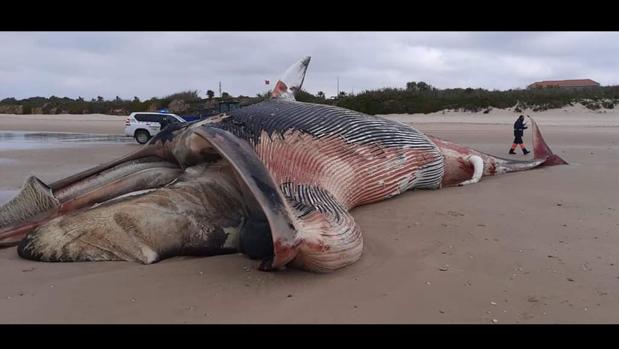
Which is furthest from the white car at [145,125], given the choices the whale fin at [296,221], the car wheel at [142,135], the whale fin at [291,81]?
the whale fin at [296,221]

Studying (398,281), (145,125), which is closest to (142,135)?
(145,125)

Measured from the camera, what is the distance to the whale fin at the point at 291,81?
6.64 meters

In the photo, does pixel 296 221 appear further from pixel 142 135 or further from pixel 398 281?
pixel 142 135

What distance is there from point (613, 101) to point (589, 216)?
30218mm

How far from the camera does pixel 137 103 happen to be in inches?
2050

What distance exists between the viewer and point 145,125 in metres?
23.1

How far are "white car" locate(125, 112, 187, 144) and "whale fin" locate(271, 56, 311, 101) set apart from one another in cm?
1650

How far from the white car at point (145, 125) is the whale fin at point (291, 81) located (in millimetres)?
16497

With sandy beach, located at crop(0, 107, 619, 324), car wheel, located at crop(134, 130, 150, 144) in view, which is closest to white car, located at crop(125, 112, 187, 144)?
car wheel, located at crop(134, 130, 150, 144)

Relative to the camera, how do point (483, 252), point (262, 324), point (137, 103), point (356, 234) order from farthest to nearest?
point (137, 103) < point (483, 252) < point (356, 234) < point (262, 324)

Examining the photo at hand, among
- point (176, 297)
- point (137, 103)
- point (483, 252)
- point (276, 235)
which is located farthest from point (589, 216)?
point (137, 103)

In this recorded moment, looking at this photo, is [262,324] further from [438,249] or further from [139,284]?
[438,249]

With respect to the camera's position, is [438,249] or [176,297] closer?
[176,297]

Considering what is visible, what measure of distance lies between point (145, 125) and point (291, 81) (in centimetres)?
1771
